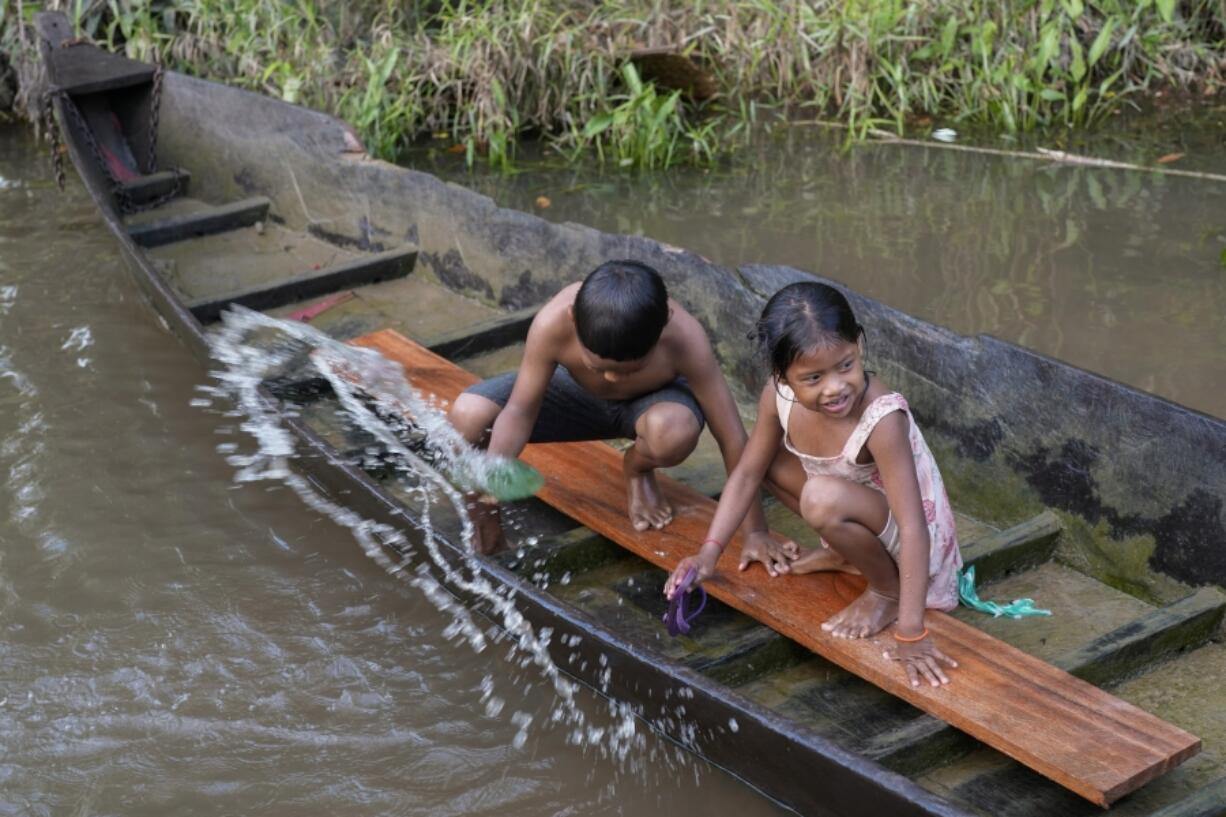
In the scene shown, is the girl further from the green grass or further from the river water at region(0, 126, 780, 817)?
the green grass

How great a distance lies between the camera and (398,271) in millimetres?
5141

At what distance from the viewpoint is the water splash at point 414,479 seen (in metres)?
2.99

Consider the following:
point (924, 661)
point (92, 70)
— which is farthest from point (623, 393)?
point (92, 70)

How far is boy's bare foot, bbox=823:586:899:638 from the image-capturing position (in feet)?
9.05

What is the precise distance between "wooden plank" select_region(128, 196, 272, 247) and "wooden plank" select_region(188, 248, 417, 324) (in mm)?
803

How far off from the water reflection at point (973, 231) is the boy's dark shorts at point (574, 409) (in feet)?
6.99

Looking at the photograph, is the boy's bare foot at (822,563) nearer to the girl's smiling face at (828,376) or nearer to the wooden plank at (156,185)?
the girl's smiling face at (828,376)

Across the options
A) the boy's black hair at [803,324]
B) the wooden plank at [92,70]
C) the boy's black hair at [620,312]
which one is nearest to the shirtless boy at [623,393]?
the boy's black hair at [620,312]

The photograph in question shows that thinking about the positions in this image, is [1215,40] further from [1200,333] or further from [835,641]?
[835,641]

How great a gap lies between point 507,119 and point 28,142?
2.89 metres

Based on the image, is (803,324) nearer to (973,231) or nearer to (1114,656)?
(1114,656)

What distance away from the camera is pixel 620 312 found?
2.85m

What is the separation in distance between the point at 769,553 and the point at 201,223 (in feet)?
11.3

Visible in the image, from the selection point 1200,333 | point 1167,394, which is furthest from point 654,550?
point 1200,333
